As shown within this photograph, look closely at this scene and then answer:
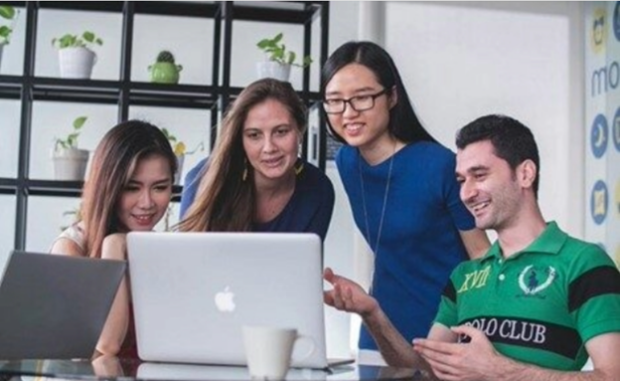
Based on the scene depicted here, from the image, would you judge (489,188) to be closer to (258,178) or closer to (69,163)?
(258,178)

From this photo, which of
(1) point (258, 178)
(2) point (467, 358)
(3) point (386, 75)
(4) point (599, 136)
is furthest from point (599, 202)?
(2) point (467, 358)

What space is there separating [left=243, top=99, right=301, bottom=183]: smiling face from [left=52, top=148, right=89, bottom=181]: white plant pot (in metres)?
1.54

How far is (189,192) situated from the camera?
260cm

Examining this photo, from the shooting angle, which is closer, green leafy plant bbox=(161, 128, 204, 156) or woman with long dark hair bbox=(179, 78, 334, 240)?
woman with long dark hair bbox=(179, 78, 334, 240)

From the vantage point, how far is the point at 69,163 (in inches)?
150

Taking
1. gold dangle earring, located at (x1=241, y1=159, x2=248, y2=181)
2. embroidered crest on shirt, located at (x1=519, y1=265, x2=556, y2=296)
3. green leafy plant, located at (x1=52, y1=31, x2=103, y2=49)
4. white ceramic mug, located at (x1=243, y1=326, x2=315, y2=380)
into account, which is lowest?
white ceramic mug, located at (x1=243, y1=326, x2=315, y2=380)

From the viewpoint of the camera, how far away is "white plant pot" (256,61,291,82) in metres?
3.94

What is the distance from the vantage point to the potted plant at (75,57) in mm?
3824

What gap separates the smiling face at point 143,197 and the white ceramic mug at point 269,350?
95cm

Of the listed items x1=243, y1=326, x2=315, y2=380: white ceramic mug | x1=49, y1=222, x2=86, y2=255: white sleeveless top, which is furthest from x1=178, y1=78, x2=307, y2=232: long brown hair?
x1=243, y1=326, x2=315, y2=380: white ceramic mug

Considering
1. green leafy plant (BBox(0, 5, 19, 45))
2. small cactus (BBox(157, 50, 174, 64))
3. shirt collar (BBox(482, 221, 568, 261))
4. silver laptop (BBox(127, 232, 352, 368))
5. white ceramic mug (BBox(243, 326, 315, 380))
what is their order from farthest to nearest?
small cactus (BBox(157, 50, 174, 64)) → green leafy plant (BBox(0, 5, 19, 45)) → shirt collar (BBox(482, 221, 568, 261)) → silver laptop (BBox(127, 232, 352, 368)) → white ceramic mug (BBox(243, 326, 315, 380))

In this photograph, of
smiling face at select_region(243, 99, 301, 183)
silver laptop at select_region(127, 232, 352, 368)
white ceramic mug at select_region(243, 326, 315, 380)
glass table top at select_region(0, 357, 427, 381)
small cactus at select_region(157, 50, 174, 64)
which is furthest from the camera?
small cactus at select_region(157, 50, 174, 64)

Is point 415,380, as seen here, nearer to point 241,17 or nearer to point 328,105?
point 328,105

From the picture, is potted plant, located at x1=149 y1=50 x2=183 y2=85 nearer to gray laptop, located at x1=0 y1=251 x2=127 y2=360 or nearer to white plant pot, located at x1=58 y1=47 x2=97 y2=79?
white plant pot, located at x1=58 y1=47 x2=97 y2=79
